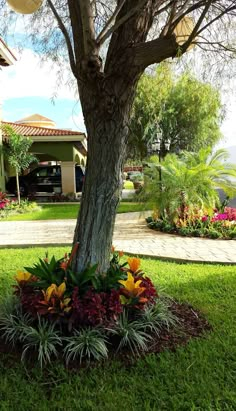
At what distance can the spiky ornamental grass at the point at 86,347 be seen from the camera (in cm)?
305

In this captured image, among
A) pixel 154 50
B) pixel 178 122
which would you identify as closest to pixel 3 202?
pixel 178 122

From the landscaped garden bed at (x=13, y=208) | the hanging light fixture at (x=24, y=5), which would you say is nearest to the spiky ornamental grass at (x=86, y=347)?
the hanging light fixture at (x=24, y=5)

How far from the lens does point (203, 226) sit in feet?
31.0

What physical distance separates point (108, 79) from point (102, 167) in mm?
745

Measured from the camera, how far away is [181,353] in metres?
3.20

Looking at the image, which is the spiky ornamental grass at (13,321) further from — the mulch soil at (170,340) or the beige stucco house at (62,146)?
→ the beige stucco house at (62,146)

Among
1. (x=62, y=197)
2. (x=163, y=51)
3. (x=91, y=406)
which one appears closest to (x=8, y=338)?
(x=91, y=406)

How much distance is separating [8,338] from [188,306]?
1.90 m

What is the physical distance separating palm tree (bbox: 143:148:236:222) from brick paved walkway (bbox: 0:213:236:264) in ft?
2.63

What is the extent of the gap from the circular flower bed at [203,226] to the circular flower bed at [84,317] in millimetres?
5484

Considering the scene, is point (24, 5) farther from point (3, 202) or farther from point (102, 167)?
point (3, 202)

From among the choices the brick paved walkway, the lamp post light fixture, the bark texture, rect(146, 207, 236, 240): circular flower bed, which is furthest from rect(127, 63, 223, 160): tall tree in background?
the bark texture

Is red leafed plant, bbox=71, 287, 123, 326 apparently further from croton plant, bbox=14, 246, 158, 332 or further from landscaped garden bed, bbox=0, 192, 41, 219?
landscaped garden bed, bbox=0, 192, 41, 219

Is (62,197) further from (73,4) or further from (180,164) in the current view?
(73,4)
